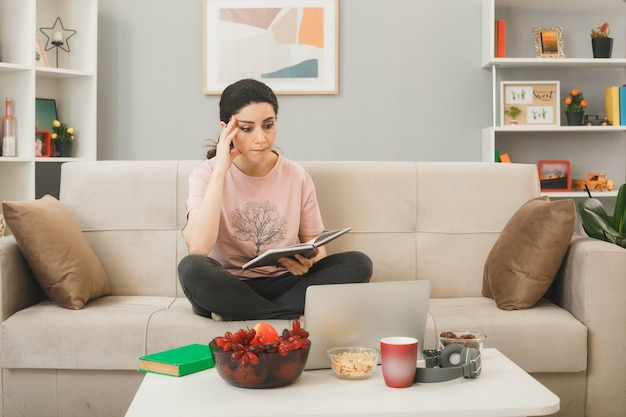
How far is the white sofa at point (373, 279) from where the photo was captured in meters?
2.33

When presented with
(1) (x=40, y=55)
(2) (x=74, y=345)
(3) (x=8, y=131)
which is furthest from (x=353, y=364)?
(1) (x=40, y=55)

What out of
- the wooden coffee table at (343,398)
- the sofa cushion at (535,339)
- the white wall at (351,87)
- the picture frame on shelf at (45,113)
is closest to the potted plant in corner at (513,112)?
the white wall at (351,87)

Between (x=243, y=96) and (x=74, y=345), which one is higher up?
(x=243, y=96)

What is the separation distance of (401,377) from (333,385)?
0.45 ft

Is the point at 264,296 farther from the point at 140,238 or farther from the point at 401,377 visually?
the point at 401,377

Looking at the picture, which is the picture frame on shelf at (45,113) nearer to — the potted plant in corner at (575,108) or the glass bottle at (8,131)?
Result: the glass bottle at (8,131)

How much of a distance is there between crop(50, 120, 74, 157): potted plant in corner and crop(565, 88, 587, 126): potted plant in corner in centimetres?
264

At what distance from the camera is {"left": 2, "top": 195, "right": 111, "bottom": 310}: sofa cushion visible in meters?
2.47

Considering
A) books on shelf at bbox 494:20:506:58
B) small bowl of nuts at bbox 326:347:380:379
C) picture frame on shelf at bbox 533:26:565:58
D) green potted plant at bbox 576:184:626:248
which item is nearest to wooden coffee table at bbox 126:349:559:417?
small bowl of nuts at bbox 326:347:380:379

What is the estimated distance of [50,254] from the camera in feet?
8.14

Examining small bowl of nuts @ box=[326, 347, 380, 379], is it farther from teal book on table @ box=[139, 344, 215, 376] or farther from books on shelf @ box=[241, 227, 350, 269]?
books on shelf @ box=[241, 227, 350, 269]

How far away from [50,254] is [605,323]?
174 cm

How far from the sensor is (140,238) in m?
2.82

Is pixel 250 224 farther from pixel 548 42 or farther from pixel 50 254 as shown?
pixel 548 42
